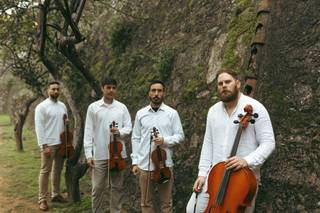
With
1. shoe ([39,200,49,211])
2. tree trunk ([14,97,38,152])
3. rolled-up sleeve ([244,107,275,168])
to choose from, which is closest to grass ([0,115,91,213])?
shoe ([39,200,49,211])

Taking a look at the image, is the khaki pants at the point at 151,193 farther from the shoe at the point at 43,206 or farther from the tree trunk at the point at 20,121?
the tree trunk at the point at 20,121

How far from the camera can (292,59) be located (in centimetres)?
509

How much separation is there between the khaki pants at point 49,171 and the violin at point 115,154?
1883 mm

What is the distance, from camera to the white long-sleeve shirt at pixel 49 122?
22.4 feet

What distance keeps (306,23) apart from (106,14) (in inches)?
310

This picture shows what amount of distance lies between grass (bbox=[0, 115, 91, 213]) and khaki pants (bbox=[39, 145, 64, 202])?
321mm

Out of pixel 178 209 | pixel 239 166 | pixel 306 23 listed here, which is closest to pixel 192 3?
pixel 306 23

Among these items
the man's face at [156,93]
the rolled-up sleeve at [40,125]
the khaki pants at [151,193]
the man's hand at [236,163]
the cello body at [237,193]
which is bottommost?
the khaki pants at [151,193]

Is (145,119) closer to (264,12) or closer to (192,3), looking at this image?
(264,12)

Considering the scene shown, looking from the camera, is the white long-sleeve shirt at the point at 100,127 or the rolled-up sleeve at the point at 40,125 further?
the rolled-up sleeve at the point at 40,125

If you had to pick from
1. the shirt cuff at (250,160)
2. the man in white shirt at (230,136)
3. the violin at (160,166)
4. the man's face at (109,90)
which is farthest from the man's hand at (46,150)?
the shirt cuff at (250,160)

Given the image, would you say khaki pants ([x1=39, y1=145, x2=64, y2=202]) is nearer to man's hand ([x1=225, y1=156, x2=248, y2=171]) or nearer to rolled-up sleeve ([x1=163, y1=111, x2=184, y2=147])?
rolled-up sleeve ([x1=163, y1=111, x2=184, y2=147])

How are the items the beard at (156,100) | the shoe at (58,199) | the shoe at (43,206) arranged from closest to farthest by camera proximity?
the beard at (156,100)
the shoe at (43,206)
the shoe at (58,199)

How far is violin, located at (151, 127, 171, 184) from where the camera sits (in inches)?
191
